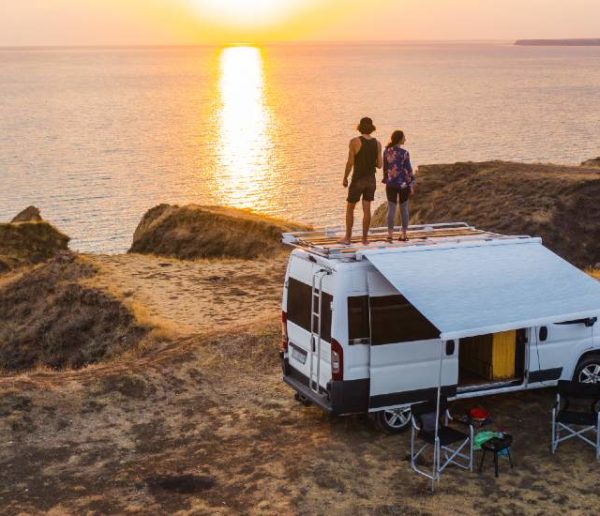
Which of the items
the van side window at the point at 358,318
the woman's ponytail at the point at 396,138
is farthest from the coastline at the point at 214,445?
the woman's ponytail at the point at 396,138

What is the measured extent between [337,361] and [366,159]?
3810mm

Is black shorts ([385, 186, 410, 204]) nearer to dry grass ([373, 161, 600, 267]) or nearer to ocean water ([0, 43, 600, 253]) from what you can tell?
dry grass ([373, 161, 600, 267])

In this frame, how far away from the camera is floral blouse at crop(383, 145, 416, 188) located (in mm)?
14555

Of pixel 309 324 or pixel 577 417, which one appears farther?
pixel 309 324

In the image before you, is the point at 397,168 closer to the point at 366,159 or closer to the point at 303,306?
the point at 366,159

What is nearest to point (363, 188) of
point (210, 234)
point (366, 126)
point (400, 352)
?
point (366, 126)

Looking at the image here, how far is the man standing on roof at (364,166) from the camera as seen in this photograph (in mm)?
13648

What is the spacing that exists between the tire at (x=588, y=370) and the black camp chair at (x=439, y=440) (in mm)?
2556

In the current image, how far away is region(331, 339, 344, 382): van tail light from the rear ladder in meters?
0.46

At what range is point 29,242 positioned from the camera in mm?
35375

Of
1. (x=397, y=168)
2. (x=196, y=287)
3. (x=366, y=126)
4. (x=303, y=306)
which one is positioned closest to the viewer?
(x=303, y=306)

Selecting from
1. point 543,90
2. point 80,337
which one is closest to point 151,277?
point 80,337

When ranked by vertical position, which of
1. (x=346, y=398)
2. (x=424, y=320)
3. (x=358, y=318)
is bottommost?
(x=346, y=398)

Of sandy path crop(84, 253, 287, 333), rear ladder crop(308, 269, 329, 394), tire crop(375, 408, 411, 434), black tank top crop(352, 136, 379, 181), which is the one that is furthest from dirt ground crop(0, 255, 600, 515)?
black tank top crop(352, 136, 379, 181)
